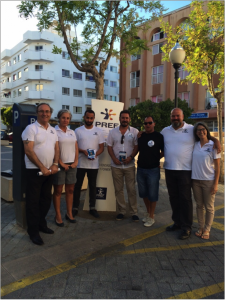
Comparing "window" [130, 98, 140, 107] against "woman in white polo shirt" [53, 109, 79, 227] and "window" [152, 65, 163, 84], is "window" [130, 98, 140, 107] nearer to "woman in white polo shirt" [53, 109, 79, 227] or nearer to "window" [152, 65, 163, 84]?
"window" [152, 65, 163, 84]

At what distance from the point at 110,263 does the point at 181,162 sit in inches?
76.7

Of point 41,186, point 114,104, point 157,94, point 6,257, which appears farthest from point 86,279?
point 157,94

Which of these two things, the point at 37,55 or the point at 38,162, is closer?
the point at 38,162

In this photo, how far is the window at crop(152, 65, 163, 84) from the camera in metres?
28.1

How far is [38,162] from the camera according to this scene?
369 cm

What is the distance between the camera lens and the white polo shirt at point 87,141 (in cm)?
487

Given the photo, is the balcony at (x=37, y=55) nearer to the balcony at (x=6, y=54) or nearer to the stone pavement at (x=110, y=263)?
the balcony at (x=6, y=54)

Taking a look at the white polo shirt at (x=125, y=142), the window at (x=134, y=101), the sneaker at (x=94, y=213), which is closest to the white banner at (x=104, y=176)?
the sneaker at (x=94, y=213)

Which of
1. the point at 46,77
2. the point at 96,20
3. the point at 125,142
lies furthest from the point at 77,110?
the point at 125,142

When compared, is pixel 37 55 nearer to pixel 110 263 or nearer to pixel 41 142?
pixel 41 142

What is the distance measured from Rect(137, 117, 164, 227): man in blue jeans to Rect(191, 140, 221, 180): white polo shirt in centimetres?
66

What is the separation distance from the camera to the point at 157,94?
28.4 m

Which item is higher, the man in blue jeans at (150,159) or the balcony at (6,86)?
the balcony at (6,86)

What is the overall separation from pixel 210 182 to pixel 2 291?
3.30m
